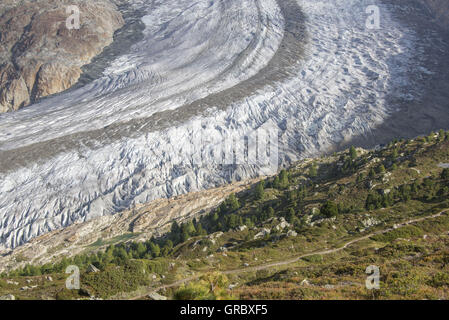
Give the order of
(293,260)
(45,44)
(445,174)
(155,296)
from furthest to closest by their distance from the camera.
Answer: (45,44)
(445,174)
(293,260)
(155,296)

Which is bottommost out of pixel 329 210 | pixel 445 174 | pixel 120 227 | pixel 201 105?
pixel 120 227

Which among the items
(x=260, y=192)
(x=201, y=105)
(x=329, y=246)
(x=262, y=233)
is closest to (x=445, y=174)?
(x=329, y=246)

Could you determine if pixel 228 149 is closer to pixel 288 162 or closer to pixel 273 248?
pixel 288 162

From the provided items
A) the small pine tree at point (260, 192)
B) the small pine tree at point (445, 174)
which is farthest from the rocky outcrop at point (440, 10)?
the small pine tree at point (260, 192)

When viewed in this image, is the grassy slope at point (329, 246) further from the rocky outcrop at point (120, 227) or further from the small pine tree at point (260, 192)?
the rocky outcrop at point (120, 227)

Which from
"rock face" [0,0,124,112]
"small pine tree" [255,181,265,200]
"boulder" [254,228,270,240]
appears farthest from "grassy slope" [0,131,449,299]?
"rock face" [0,0,124,112]

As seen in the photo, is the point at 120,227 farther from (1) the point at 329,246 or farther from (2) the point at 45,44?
(2) the point at 45,44
